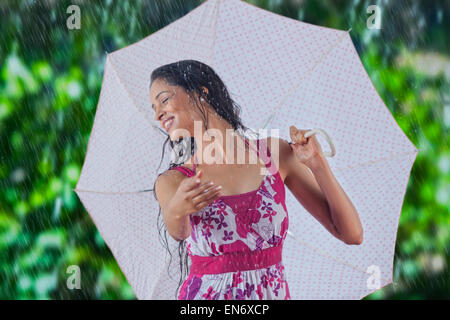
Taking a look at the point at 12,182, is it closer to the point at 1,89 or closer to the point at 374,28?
the point at 1,89

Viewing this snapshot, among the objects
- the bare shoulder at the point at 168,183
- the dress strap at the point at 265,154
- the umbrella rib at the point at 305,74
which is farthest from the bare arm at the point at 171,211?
the umbrella rib at the point at 305,74

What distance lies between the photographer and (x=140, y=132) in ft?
5.55

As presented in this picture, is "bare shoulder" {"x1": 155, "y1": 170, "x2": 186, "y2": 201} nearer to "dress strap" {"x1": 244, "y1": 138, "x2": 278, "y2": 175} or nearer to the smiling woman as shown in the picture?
the smiling woman

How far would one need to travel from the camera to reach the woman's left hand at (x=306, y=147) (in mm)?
1446

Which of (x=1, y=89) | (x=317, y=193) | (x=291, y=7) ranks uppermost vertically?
(x=291, y=7)

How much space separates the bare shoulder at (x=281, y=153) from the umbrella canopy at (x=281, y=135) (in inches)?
5.2

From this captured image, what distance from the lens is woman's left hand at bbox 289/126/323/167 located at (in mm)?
1446

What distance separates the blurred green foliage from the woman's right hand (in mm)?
1866

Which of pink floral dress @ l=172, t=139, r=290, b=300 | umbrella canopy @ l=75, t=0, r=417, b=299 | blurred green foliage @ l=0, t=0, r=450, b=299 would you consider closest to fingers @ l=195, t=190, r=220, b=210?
pink floral dress @ l=172, t=139, r=290, b=300

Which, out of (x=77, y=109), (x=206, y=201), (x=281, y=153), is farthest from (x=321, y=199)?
(x=77, y=109)

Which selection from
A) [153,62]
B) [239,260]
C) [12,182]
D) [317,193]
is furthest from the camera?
[12,182]

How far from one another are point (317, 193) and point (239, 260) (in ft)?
0.91

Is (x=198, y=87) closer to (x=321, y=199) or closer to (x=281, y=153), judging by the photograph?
(x=281, y=153)
